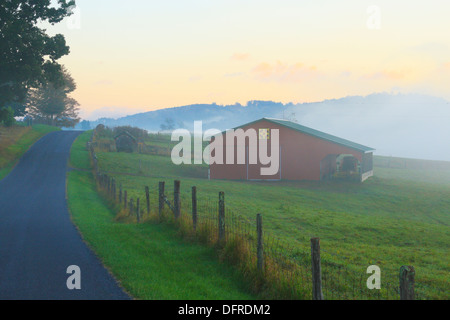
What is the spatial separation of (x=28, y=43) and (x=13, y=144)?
27.1 meters

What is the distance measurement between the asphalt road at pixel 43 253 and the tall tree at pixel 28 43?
9846mm

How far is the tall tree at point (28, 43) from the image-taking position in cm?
3350

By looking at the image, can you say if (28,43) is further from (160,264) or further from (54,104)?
(54,104)

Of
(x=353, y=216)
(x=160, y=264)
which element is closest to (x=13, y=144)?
(x=353, y=216)

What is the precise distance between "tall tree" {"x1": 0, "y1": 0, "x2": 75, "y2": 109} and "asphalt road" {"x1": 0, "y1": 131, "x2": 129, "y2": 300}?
388 inches

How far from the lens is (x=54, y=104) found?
100 metres

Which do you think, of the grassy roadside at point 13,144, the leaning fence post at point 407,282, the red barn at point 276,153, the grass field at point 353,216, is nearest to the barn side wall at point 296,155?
the red barn at point 276,153

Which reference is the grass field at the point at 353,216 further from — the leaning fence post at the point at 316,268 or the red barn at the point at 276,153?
the leaning fence post at the point at 316,268

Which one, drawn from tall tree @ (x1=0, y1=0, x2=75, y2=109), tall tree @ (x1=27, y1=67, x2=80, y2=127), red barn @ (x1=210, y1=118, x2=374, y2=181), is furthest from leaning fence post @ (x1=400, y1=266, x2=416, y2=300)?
tall tree @ (x1=27, y1=67, x2=80, y2=127)

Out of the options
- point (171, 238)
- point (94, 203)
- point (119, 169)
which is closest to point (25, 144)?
point (119, 169)

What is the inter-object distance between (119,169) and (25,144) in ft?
67.5

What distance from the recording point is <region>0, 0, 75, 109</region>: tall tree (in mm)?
33500
